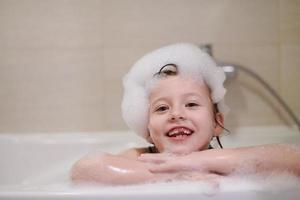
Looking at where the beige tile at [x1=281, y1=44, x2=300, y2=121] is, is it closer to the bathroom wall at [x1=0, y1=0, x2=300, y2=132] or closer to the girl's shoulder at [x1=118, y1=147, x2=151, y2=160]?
the bathroom wall at [x1=0, y1=0, x2=300, y2=132]

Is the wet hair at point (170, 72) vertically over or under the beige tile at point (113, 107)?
under

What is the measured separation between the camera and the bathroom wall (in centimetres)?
137

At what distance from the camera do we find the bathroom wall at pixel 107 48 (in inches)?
54.0

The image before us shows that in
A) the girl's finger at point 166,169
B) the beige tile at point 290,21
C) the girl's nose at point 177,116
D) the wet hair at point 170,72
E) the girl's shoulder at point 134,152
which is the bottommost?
the girl's finger at point 166,169

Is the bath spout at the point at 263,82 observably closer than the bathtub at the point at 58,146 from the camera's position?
No

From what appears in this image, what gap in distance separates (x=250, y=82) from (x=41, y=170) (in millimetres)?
928

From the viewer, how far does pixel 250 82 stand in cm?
141

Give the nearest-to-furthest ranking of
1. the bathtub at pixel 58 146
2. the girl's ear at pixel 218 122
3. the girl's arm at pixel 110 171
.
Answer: the girl's arm at pixel 110 171 → the girl's ear at pixel 218 122 → the bathtub at pixel 58 146

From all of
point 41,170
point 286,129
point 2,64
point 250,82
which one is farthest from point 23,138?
point 286,129

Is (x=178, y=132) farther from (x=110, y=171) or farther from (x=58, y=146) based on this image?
(x=58, y=146)

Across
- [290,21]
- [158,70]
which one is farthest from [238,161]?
[290,21]

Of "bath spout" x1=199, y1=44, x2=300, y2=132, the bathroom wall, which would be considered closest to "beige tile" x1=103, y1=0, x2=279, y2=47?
the bathroom wall

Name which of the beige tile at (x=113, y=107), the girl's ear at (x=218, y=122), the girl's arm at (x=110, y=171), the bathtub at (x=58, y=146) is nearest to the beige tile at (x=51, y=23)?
the beige tile at (x=113, y=107)

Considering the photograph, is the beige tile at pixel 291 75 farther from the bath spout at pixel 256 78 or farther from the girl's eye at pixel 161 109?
the girl's eye at pixel 161 109
